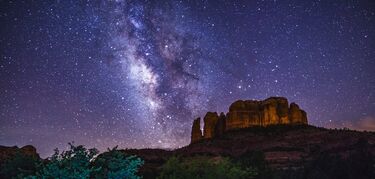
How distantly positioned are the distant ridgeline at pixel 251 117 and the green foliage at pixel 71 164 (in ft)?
403

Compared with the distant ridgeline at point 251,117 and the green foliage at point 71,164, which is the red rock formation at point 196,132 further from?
the green foliage at point 71,164

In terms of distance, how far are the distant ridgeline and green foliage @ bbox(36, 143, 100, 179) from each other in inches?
4833

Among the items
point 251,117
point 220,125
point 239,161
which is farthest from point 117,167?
point 220,125

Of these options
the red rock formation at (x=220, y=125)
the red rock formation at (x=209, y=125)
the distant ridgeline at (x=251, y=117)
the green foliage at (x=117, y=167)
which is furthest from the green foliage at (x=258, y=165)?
the red rock formation at (x=209, y=125)

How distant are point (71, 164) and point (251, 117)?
128m

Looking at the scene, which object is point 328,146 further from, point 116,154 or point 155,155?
point 116,154

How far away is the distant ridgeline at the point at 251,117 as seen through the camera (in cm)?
13888

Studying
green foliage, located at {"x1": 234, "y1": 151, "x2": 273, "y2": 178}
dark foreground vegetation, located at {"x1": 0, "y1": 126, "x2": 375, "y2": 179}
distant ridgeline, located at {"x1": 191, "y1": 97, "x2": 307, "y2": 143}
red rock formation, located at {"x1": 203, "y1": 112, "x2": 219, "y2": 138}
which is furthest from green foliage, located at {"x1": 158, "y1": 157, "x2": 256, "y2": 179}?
red rock formation, located at {"x1": 203, "y1": 112, "x2": 219, "y2": 138}

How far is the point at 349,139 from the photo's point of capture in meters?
91.2

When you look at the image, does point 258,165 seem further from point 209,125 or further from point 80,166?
point 209,125

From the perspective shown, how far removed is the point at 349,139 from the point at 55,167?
279 ft

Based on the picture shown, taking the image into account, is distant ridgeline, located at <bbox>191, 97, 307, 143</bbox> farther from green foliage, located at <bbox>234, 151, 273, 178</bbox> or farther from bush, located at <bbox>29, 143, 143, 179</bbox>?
bush, located at <bbox>29, 143, 143, 179</bbox>

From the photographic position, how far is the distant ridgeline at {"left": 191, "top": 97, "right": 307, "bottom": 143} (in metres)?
139

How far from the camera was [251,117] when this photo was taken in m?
144
